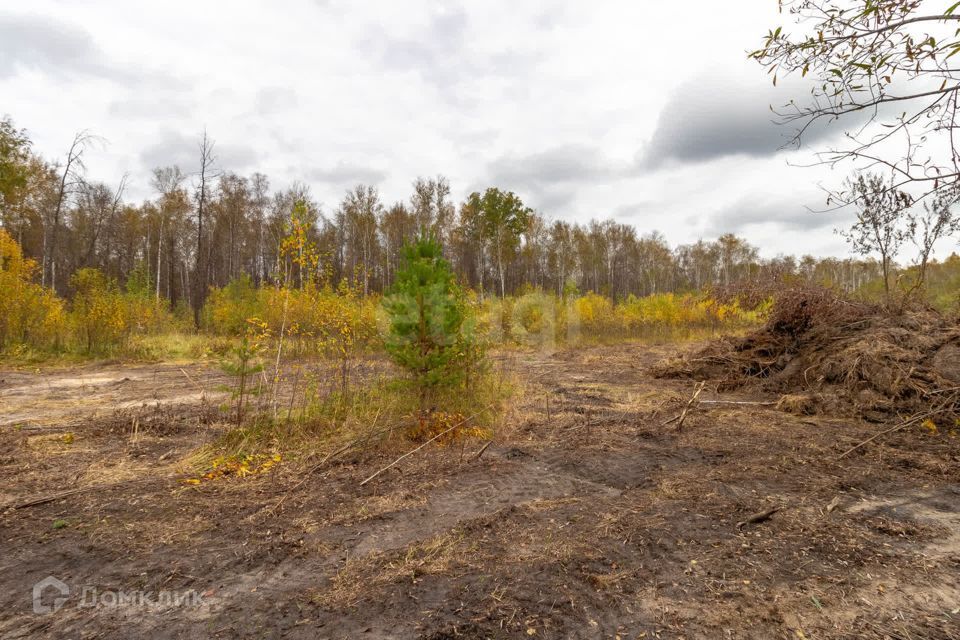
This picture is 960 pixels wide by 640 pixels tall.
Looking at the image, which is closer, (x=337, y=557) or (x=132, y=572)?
(x=132, y=572)

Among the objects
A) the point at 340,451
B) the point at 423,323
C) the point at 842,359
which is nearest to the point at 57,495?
the point at 340,451

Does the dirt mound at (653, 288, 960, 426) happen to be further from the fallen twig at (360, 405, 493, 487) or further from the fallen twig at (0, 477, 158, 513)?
the fallen twig at (0, 477, 158, 513)

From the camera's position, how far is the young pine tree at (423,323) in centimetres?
525

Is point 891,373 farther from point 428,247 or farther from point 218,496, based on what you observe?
point 218,496

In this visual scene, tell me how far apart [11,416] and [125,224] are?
3445cm

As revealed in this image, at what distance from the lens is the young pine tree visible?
5.25m

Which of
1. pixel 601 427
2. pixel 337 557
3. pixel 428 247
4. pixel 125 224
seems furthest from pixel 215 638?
pixel 125 224

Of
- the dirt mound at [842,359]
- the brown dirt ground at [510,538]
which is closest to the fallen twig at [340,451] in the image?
the brown dirt ground at [510,538]

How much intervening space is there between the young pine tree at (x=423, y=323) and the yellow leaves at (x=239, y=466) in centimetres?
175

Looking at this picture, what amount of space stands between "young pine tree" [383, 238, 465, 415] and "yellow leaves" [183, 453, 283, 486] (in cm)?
175

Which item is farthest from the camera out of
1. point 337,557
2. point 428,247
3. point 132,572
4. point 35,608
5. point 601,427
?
point 601,427

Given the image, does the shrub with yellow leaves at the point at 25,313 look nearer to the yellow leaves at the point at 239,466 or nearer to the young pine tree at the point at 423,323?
the yellow leaves at the point at 239,466

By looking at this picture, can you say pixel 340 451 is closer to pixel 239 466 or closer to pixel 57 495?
pixel 239 466

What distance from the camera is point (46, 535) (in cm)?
304
